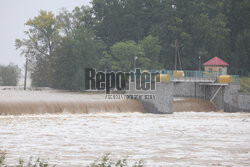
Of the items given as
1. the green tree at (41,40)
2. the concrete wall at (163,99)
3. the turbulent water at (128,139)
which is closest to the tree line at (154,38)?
the green tree at (41,40)

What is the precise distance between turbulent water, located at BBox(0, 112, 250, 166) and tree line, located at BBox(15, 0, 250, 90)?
130ft

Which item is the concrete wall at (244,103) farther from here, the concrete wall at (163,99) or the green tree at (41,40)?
the green tree at (41,40)

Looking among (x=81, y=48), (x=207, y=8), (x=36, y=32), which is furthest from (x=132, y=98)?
(x=36, y=32)

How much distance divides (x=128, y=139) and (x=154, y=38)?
189ft

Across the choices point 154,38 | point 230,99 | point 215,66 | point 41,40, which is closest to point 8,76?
point 41,40

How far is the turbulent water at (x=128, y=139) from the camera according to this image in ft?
84.8

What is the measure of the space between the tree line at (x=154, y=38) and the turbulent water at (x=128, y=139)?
39.7 m

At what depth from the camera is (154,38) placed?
89000 millimetres

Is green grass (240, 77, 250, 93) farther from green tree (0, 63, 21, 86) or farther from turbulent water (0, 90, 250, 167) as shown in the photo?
green tree (0, 63, 21, 86)

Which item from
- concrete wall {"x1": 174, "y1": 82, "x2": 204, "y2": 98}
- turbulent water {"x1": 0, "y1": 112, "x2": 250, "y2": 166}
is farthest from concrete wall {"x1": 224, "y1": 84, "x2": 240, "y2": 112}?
turbulent water {"x1": 0, "y1": 112, "x2": 250, "y2": 166}

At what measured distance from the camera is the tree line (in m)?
88.2

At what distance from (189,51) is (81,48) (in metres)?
21.5

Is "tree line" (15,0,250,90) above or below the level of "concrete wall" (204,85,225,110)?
above

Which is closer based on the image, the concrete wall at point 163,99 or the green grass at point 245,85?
the concrete wall at point 163,99
